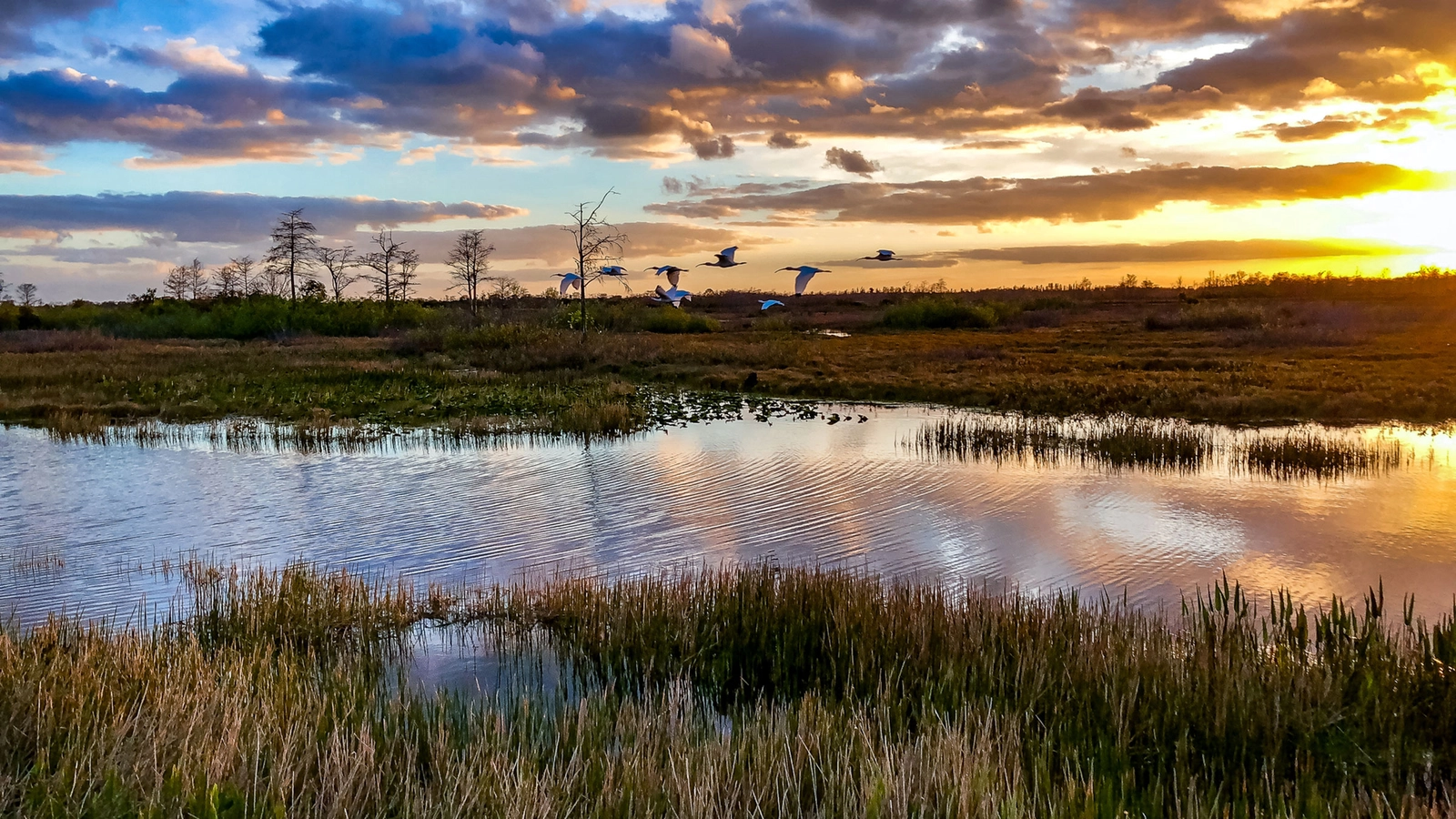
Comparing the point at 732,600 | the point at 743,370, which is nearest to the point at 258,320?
the point at 743,370

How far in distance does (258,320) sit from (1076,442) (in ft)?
165

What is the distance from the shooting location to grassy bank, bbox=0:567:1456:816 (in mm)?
4078

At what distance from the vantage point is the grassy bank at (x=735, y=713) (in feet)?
13.4

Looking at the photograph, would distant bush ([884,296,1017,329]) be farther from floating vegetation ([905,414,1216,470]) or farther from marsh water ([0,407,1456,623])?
marsh water ([0,407,1456,623])

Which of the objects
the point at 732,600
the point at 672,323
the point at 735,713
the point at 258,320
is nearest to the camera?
the point at 735,713

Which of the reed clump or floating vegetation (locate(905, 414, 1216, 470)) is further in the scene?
floating vegetation (locate(905, 414, 1216, 470))

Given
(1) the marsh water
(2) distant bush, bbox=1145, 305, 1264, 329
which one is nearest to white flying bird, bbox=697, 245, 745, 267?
(1) the marsh water

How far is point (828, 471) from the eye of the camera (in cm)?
1537

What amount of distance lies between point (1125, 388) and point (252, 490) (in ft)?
65.9

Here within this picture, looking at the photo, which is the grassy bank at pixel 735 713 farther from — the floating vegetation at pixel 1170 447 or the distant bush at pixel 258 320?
the distant bush at pixel 258 320

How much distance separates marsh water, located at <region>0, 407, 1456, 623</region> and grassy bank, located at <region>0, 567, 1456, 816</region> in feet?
6.05

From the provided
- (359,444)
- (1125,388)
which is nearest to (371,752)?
(359,444)

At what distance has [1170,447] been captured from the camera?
16.6m

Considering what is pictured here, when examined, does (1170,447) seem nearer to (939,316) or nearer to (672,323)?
(672,323)
